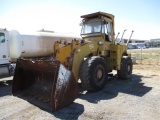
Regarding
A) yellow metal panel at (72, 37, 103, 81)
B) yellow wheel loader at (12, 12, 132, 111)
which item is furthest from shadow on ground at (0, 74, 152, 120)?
yellow metal panel at (72, 37, 103, 81)

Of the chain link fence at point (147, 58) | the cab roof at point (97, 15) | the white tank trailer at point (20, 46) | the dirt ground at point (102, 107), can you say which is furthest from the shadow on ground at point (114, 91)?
the chain link fence at point (147, 58)

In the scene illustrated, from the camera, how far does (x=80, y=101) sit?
636cm

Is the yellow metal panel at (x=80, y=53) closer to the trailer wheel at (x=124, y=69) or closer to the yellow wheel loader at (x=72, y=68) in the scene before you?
the yellow wheel loader at (x=72, y=68)

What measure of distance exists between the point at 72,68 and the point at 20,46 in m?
5.64

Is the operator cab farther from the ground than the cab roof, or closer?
closer

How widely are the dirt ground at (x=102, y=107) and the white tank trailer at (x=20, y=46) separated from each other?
2992mm

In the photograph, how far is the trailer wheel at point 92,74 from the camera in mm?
7011

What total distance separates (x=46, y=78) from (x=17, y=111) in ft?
5.38

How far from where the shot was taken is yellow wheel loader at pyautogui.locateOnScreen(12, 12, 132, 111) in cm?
569

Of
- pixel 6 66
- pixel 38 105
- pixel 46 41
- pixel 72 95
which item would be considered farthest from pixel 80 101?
pixel 46 41

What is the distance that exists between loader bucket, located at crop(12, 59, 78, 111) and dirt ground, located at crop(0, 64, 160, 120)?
10.2 inches

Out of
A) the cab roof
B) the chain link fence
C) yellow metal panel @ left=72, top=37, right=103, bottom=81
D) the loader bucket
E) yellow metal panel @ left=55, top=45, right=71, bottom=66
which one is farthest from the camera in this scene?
the chain link fence

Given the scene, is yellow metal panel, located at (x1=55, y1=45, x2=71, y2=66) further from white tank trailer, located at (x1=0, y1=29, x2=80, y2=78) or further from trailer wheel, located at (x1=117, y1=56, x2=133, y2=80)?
trailer wheel, located at (x1=117, y1=56, x2=133, y2=80)

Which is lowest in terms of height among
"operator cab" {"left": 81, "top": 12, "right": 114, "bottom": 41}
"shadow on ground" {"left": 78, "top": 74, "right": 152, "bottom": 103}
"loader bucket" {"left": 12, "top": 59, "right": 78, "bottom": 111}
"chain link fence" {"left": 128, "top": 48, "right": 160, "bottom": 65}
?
"shadow on ground" {"left": 78, "top": 74, "right": 152, "bottom": 103}
